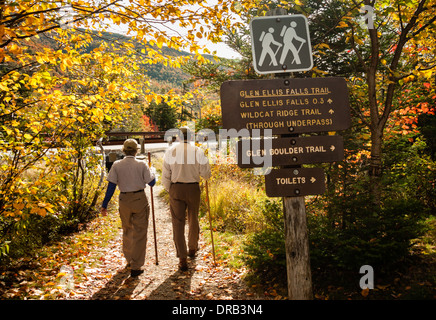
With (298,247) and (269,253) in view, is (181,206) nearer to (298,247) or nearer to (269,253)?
(269,253)

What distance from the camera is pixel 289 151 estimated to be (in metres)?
2.97

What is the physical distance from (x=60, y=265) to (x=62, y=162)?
1.80m

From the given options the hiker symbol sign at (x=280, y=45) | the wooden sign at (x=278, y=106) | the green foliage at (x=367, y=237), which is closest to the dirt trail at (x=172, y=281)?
the green foliage at (x=367, y=237)

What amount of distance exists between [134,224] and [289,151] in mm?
3301

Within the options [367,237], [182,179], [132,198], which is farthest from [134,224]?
[367,237]

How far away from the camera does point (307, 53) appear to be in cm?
305

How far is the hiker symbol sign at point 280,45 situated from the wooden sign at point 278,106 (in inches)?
7.4

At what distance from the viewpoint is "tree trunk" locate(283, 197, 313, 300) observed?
3.03 metres

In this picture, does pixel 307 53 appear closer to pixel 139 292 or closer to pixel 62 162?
A: pixel 139 292

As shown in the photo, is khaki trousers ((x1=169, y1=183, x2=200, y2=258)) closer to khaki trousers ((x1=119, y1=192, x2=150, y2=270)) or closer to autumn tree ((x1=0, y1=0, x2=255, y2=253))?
khaki trousers ((x1=119, y1=192, x2=150, y2=270))

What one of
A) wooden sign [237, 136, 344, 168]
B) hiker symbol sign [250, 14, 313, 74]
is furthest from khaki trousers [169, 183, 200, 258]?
hiker symbol sign [250, 14, 313, 74]

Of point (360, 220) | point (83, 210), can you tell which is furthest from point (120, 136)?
point (360, 220)

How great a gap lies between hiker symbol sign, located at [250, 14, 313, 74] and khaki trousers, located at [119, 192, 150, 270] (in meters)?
3.16

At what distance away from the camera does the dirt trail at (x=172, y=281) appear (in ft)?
14.5
